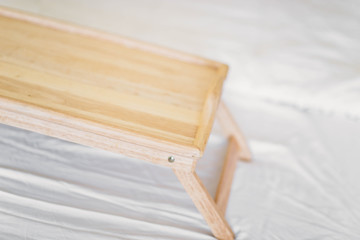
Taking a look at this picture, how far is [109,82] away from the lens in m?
1.16

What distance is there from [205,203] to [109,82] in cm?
42

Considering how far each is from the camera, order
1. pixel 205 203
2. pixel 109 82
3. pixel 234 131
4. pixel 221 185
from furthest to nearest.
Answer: pixel 234 131
pixel 221 185
pixel 109 82
pixel 205 203

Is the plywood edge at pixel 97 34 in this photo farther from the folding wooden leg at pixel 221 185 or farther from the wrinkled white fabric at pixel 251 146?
the wrinkled white fabric at pixel 251 146

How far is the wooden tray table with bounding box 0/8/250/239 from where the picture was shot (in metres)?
0.95

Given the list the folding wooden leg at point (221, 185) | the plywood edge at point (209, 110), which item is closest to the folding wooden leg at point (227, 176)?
the folding wooden leg at point (221, 185)

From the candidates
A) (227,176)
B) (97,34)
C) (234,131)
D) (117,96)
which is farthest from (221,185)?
(97,34)

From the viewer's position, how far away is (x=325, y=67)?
1.68 meters

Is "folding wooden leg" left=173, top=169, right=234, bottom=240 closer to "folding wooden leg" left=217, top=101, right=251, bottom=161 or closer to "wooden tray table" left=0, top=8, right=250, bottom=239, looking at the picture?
"wooden tray table" left=0, top=8, right=250, bottom=239

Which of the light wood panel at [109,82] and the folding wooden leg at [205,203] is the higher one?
the light wood panel at [109,82]

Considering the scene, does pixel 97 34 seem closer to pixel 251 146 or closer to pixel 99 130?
pixel 99 130

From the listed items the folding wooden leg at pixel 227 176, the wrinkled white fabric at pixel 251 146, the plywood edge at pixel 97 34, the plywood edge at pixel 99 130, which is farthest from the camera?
the plywood edge at pixel 97 34

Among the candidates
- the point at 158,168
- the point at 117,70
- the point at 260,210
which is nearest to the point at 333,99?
the point at 260,210

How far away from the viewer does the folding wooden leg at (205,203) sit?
100cm

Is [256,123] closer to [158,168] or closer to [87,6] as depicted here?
[158,168]
